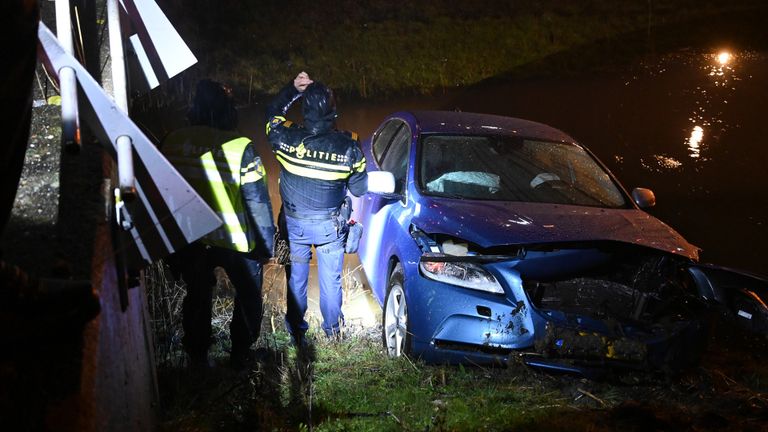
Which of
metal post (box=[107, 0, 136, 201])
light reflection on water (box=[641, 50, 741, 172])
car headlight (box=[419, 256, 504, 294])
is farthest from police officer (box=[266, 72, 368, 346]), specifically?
light reflection on water (box=[641, 50, 741, 172])

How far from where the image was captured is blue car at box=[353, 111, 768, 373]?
166 inches

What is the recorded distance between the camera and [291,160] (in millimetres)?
4938

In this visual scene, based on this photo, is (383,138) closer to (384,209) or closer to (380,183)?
(384,209)

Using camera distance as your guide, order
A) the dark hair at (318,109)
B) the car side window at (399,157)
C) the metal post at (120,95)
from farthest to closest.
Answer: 1. the car side window at (399,157)
2. the dark hair at (318,109)
3. the metal post at (120,95)

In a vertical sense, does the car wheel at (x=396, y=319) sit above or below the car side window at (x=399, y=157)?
below

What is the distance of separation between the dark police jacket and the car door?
0.38m

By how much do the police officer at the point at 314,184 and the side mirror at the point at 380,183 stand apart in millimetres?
58

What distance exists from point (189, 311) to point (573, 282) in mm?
2551

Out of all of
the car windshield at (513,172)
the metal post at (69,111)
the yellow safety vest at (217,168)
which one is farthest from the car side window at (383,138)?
the metal post at (69,111)

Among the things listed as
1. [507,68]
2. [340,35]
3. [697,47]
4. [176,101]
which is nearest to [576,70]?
[507,68]

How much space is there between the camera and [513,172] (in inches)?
225

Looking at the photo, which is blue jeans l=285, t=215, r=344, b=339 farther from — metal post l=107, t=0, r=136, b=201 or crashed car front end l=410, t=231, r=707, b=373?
metal post l=107, t=0, r=136, b=201

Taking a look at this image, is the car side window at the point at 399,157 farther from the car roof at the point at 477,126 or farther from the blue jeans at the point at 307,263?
the blue jeans at the point at 307,263

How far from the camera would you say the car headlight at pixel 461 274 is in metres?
4.28
